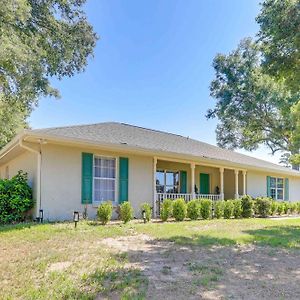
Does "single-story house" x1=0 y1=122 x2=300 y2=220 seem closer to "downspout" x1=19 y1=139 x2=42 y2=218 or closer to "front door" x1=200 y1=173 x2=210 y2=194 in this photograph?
"downspout" x1=19 y1=139 x2=42 y2=218

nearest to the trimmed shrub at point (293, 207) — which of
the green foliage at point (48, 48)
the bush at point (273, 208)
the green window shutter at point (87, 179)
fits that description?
the bush at point (273, 208)

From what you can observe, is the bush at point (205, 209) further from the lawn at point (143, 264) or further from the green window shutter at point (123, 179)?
the lawn at point (143, 264)

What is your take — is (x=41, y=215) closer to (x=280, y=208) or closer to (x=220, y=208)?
(x=220, y=208)

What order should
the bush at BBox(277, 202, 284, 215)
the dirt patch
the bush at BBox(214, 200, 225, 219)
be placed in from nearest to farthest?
the dirt patch, the bush at BBox(214, 200, 225, 219), the bush at BBox(277, 202, 284, 215)

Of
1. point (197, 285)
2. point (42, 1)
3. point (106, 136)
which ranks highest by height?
point (42, 1)

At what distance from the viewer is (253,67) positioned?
23484 millimetres

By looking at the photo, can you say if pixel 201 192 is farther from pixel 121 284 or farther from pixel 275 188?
pixel 121 284

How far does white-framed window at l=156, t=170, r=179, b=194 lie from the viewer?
1509cm

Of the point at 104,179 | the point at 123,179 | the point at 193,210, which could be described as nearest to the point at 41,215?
the point at 104,179

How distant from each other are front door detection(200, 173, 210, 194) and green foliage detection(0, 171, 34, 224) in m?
9.34

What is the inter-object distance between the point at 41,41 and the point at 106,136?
13.5ft

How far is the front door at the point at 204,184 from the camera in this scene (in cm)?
1716

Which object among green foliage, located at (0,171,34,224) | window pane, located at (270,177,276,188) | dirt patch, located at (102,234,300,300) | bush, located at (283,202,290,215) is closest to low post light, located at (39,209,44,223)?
green foliage, located at (0,171,34,224)

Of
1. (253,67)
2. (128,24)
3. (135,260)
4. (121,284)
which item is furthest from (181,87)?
(121,284)
